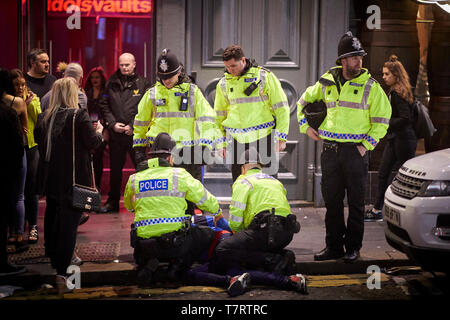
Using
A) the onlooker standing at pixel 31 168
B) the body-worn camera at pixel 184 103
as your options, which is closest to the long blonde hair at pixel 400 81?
the body-worn camera at pixel 184 103

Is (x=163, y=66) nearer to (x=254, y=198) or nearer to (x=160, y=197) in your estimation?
(x=160, y=197)

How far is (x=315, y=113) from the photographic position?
7781 millimetres

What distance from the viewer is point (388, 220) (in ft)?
23.0

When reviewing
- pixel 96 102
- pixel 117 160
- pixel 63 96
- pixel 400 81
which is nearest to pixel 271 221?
pixel 63 96

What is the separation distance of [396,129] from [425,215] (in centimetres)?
305

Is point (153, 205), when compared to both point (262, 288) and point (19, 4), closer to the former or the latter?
point (262, 288)

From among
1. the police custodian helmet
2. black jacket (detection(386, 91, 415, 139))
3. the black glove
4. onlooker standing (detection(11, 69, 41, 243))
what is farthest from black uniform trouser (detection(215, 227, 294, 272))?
black jacket (detection(386, 91, 415, 139))

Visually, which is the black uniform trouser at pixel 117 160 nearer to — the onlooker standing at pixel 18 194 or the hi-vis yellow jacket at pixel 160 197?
the onlooker standing at pixel 18 194

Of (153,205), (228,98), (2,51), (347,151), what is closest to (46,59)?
(2,51)

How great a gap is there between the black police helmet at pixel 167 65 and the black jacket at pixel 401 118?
2.94m

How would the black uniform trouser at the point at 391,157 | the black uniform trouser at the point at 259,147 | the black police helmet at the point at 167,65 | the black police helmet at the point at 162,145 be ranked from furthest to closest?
the black uniform trouser at the point at 391,157 < the black uniform trouser at the point at 259,147 < the black police helmet at the point at 167,65 < the black police helmet at the point at 162,145

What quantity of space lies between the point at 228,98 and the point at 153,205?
185cm

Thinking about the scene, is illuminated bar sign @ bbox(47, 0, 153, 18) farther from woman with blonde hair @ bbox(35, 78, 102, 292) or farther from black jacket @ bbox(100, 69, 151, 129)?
woman with blonde hair @ bbox(35, 78, 102, 292)

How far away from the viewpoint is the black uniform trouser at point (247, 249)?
698 centimetres
